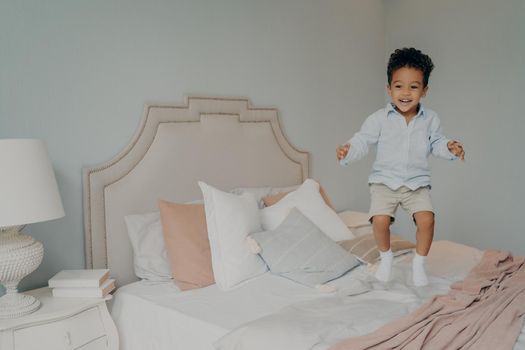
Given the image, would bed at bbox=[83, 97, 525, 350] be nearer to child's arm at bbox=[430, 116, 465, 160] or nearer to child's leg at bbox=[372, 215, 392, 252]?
child's leg at bbox=[372, 215, 392, 252]

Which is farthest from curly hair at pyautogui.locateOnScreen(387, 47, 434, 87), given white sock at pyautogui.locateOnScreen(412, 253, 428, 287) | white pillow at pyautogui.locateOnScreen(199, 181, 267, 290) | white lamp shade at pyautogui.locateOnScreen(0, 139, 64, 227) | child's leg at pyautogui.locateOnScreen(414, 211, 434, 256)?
white lamp shade at pyautogui.locateOnScreen(0, 139, 64, 227)

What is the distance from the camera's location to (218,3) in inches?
108

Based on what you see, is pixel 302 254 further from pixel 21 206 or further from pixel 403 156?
pixel 21 206

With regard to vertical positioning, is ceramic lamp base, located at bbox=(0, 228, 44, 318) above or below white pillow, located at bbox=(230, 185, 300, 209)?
below

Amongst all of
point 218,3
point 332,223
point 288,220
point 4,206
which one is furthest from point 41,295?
point 218,3

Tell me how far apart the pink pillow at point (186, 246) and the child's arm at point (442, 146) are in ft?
3.62

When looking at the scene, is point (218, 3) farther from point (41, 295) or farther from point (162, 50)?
point (41, 295)

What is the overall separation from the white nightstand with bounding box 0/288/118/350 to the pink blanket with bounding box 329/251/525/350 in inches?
39.0

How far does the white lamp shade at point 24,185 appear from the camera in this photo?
5.30 feet

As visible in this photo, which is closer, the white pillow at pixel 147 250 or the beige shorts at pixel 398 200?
the beige shorts at pixel 398 200

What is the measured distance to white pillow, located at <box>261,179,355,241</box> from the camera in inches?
98.8

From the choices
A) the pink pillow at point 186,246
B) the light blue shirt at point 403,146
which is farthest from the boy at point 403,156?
the pink pillow at point 186,246

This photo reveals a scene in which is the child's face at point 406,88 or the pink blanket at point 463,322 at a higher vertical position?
the child's face at point 406,88

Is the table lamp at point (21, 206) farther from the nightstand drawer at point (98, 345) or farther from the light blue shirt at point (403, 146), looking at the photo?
the light blue shirt at point (403, 146)
